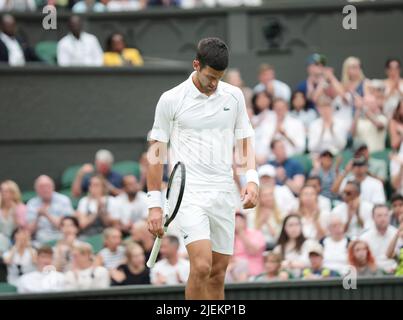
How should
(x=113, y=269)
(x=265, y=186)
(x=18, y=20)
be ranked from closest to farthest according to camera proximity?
(x=113, y=269), (x=265, y=186), (x=18, y=20)

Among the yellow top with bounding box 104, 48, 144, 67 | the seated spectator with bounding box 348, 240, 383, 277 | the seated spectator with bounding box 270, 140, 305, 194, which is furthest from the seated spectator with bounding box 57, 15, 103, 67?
the seated spectator with bounding box 348, 240, 383, 277

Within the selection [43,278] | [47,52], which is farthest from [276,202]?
[47,52]

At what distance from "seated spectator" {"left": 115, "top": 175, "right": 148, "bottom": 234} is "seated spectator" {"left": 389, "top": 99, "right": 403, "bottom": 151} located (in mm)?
3081

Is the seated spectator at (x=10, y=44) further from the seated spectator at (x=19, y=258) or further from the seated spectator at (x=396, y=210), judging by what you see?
the seated spectator at (x=396, y=210)

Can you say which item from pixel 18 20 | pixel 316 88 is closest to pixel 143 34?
pixel 18 20

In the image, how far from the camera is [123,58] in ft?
Result: 52.0

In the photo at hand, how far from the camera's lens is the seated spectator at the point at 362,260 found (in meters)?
12.0

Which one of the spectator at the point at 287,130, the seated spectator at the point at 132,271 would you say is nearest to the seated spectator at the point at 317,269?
the seated spectator at the point at 132,271

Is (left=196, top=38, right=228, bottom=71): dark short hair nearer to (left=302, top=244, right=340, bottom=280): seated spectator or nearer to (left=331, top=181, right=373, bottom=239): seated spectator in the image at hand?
(left=302, top=244, right=340, bottom=280): seated spectator

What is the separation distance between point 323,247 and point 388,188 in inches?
73.1

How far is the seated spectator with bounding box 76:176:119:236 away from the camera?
13383 millimetres

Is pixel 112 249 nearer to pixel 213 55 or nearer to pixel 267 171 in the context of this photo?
pixel 267 171

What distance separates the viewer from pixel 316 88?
15.3m
